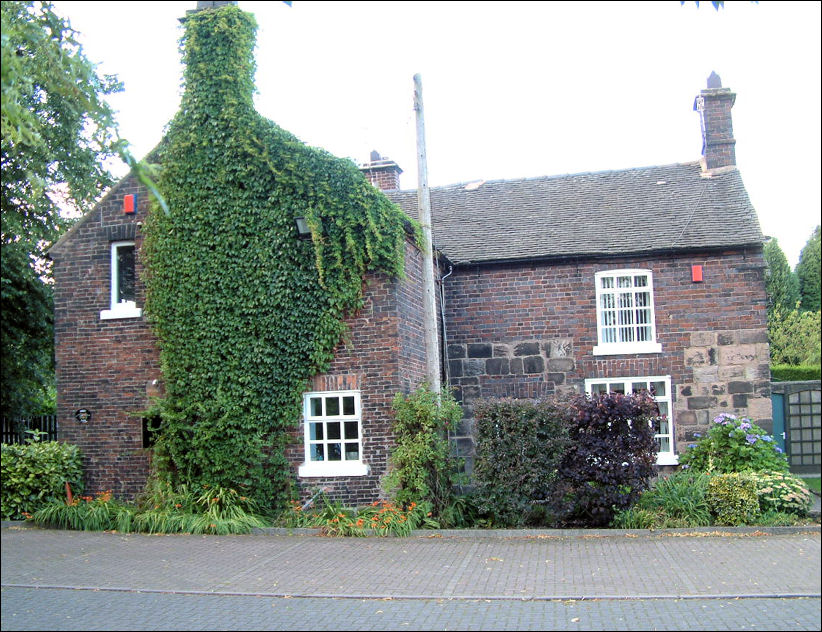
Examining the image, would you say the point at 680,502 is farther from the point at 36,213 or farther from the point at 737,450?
the point at 36,213

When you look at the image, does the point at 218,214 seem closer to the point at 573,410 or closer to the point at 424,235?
the point at 424,235

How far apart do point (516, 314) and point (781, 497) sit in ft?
21.3

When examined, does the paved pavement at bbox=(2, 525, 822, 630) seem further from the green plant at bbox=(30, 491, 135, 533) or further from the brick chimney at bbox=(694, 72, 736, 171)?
the brick chimney at bbox=(694, 72, 736, 171)

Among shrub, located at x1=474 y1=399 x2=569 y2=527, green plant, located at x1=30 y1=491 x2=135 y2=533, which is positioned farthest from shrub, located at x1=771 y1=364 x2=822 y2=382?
green plant, located at x1=30 y1=491 x2=135 y2=533

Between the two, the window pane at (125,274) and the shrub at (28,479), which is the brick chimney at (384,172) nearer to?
the window pane at (125,274)

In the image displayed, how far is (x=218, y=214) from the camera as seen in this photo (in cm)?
1409

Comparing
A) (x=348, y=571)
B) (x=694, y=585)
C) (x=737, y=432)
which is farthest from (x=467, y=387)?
(x=694, y=585)

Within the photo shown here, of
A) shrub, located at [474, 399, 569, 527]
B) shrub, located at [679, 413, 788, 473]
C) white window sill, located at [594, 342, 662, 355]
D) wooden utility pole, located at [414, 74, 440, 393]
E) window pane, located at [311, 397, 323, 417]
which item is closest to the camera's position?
shrub, located at [474, 399, 569, 527]

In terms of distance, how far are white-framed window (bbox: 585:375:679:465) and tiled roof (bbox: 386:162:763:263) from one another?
263 centimetres

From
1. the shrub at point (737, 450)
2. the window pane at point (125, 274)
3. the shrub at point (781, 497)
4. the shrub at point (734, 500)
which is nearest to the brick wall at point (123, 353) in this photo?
the window pane at point (125, 274)

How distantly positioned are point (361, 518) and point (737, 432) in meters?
6.40

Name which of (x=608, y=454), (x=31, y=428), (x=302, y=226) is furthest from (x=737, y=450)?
(x=31, y=428)

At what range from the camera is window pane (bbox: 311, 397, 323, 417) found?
1377 cm

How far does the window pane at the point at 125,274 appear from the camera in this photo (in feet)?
49.4
